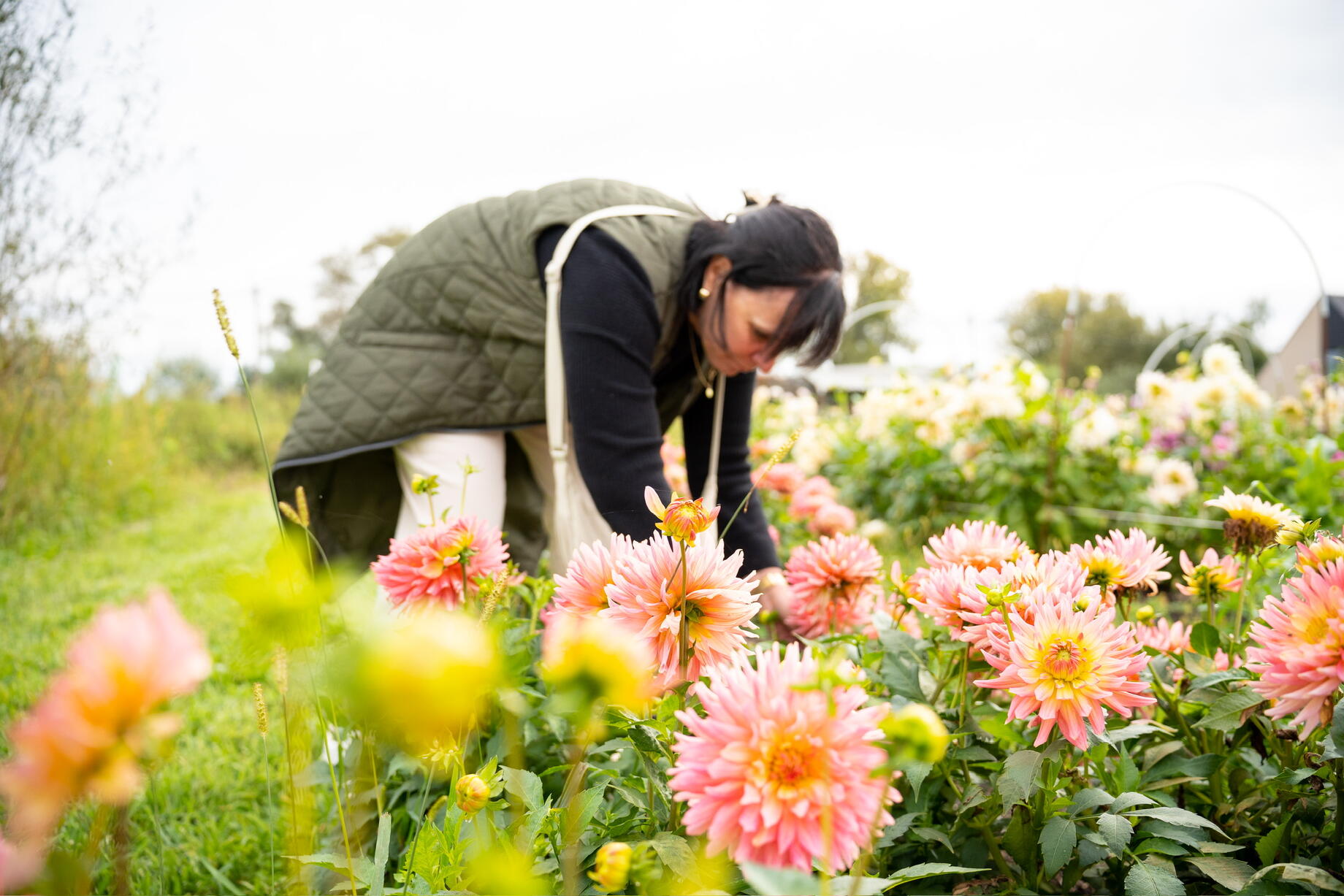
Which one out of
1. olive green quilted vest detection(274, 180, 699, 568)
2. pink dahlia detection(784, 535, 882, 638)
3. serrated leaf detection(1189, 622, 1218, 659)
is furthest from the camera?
olive green quilted vest detection(274, 180, 699, 568)

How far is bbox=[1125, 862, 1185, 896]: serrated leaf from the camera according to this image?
0.71 meters

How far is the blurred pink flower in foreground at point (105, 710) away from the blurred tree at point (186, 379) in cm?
879

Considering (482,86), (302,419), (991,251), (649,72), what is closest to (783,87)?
(649,72)

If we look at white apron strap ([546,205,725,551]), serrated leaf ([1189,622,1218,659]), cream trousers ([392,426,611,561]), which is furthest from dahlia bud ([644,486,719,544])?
cream trousers ([392,426,611,561])

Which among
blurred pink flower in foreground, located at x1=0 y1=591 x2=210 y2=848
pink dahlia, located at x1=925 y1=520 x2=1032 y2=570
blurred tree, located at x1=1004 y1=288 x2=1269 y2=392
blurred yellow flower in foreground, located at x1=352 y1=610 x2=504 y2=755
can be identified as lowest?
blurred tree, located at x1=1004 y1=288 x2=1269 y2=392

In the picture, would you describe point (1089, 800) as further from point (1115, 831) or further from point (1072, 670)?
point (1072, 670)

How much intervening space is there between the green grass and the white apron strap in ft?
2.30

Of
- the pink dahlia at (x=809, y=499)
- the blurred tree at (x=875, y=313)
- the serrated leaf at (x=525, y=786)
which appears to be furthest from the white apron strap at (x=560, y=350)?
the blurred tree at (x=875, y=313)

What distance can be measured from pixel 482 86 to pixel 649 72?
68 cm

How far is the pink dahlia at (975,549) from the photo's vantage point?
2.97 feet

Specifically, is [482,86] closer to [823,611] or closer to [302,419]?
[302,419]

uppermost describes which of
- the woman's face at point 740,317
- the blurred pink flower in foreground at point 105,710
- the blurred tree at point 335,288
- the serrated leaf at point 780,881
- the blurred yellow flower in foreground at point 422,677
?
the blurred yellow flower in foreground at point 422,677

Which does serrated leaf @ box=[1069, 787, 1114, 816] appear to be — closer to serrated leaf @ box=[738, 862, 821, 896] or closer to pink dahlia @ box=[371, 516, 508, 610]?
serrated leaf @ box=[738, 862, 821, 896]

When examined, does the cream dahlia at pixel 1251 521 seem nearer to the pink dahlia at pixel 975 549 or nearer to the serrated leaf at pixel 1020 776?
the pink dahlia at pixel 975 549
